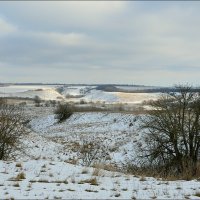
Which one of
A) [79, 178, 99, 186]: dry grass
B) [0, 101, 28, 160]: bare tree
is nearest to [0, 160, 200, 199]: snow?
[79, 178, 99, 186]: dry grass

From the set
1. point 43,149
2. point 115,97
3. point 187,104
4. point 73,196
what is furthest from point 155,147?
point 115,97

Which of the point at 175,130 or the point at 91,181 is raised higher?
the point at 175,130

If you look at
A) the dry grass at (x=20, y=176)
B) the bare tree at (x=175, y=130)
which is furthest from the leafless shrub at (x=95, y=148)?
the dry grass at (x=20, y=176)

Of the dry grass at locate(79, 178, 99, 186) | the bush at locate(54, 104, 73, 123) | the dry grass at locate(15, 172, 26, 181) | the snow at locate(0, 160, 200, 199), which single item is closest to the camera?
the snow at locate(0, 160, 200, 199)

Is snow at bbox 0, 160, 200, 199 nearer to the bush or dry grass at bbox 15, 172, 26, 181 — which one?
dry grass at bbox 15, 172, 26, 181

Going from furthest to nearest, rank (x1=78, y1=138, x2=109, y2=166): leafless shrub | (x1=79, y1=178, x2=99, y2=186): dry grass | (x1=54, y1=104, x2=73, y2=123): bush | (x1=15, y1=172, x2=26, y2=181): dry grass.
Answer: (x1=54, y1=104, x2=73, y2=123): bush → (x1=78, y1=138, x2=109, y2=166): leafless shrub → (x1=15, y1=172, x2=26, y2=181): dry grass → (x1=79, y1=178, x2=99, y2=186): dry grass

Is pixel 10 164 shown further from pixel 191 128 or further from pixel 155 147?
pixel 191 128

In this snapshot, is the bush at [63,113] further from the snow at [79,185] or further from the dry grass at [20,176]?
the dry grass at [20,176]

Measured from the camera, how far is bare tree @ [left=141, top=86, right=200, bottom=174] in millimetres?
25516

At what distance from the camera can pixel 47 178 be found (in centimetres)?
1165

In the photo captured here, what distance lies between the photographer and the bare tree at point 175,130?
2552cm

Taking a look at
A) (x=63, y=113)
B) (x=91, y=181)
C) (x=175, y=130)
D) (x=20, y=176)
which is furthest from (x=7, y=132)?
(x=63, y=113)

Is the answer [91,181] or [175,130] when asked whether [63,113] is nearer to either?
[175,130]

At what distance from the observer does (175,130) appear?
84.4 ft
